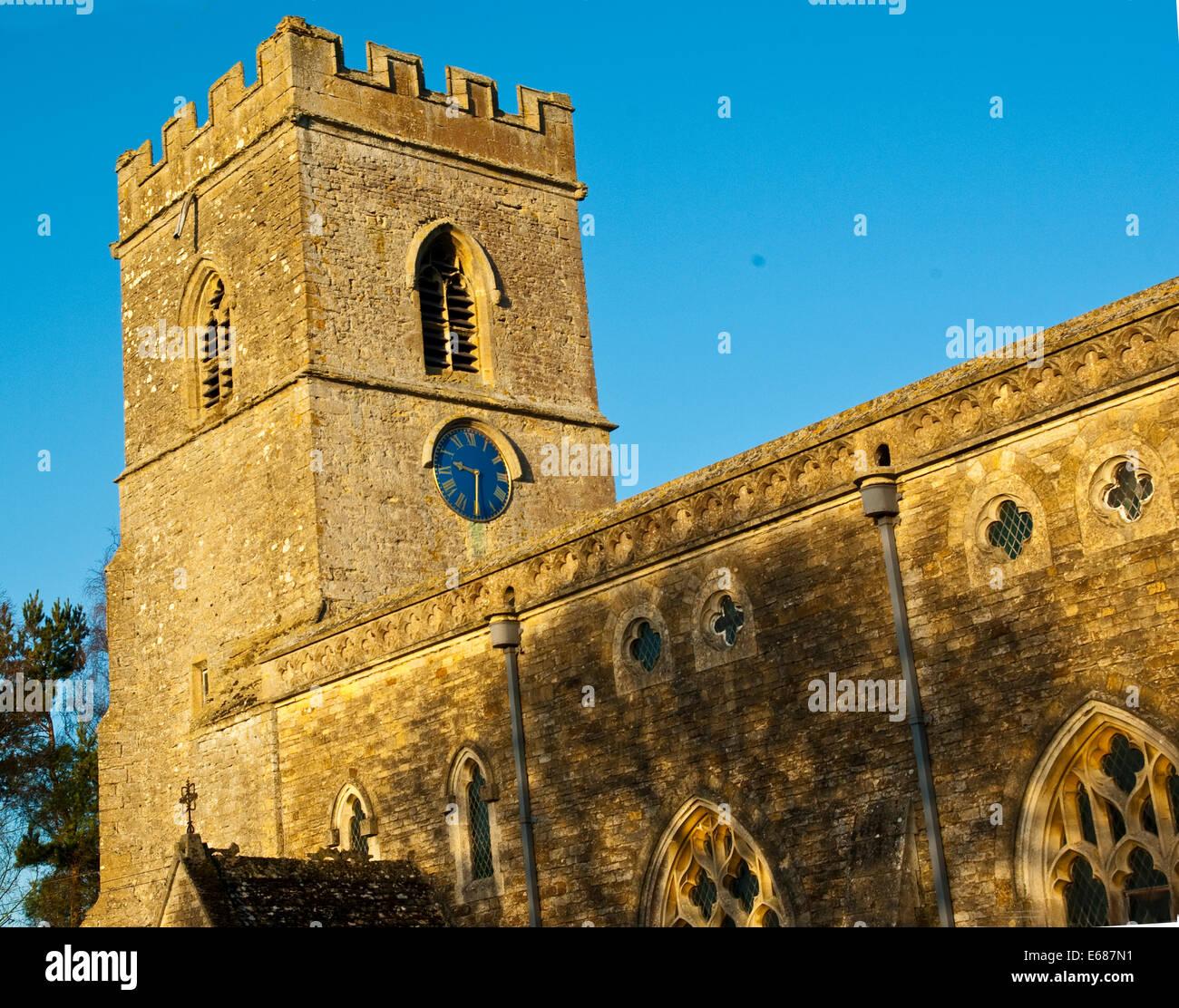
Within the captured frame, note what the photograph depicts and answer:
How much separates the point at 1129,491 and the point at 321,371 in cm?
1494

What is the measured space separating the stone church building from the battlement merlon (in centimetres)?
8

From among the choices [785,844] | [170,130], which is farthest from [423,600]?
[170,130]

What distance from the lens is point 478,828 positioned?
17156 millimetres

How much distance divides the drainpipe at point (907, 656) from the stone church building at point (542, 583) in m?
0.08

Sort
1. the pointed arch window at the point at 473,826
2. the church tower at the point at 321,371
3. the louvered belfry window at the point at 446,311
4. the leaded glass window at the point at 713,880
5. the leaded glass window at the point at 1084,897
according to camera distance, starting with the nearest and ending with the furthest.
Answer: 1. the leaded glass window at the point at 1084,897
2. the leaded glass window at the point at 713,880
3. the pointed arch window at the point at 473,826
4. the church tower at the point at 321,371
5. the louvered belfry window at the point at 446,311

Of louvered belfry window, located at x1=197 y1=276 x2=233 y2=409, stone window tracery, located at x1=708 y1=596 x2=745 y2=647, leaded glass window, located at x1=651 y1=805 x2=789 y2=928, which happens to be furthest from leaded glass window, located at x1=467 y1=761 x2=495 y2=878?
louvered belfry window, located at x1=197 y1=276 x2=233 y2=409

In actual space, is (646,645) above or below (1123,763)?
above

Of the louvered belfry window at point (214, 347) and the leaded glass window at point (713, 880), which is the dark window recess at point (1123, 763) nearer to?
the leaded glass window at point (713, 880)

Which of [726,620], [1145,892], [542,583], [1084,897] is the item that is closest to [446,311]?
[542,583]

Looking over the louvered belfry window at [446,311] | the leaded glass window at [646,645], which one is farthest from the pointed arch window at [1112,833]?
the louvered belfry window at [446,311]

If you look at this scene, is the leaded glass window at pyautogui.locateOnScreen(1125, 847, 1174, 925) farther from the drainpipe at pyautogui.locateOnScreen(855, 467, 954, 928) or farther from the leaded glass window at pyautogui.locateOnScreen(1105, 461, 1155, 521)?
the leaded glass window at pyautogui.locateOnScreen(1105, 461, 1155, 521)

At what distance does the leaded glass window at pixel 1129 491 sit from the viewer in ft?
38.2

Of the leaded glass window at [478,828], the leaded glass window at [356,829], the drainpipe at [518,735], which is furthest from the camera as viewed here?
the leaded glass window at [356,829]

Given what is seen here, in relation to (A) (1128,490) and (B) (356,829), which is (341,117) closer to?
(B) (356,829)
